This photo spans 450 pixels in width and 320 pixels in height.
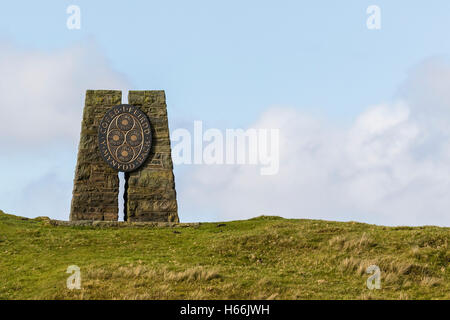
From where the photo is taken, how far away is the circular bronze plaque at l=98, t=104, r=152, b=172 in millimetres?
32219

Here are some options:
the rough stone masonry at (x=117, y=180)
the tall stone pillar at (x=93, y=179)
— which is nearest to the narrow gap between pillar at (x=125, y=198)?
the rough stone masonry at (x=117, y=180)

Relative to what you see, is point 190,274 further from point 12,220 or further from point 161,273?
point 12,220

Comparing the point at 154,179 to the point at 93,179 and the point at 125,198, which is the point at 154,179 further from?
the point at 93,179

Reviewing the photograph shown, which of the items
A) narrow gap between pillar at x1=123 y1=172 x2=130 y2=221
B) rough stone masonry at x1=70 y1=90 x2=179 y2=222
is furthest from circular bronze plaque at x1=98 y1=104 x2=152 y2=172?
narrow gap between pillar at x1=123 y1=172 x2=130 y2=221

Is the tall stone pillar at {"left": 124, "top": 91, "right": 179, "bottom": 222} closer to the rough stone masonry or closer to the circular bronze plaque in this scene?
the rough stone masonry

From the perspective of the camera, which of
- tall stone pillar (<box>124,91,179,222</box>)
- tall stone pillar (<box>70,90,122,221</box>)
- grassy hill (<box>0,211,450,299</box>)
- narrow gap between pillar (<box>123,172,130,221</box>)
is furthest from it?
narrow gap between pillar (<box>123,172,130,221</box>)

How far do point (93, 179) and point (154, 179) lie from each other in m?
3.29

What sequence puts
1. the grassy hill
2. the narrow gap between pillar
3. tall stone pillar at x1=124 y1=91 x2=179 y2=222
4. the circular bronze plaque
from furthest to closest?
the narrow gap between pillar, the circular bronze plaque, tall stone pillar at x1=124 y1=91 x2=179 y2=222, the grassy hill

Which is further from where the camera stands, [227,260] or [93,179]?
[93,179]

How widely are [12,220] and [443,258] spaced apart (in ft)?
72.2

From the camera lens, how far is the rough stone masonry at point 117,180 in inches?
1251

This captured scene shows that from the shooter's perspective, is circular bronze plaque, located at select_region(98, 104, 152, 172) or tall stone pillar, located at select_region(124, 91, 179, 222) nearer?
tall stone pillar, located at select_region(124, 91, 179, 222)

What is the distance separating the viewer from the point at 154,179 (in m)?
32.3

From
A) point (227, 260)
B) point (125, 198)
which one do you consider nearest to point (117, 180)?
point (125, 198)
